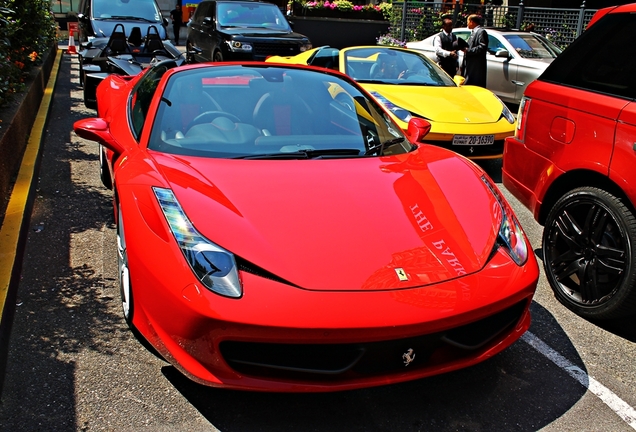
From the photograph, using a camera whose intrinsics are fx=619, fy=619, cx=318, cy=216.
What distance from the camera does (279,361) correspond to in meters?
2.47

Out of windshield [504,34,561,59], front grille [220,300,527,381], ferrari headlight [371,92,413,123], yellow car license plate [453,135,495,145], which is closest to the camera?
front grille [220,300,527,381]

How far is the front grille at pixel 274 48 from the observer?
1231 centimetres

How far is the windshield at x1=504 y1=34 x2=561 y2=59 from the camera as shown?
35.7 feet

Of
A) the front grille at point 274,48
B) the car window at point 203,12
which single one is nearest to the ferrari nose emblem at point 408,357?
the front grille at point 274,48

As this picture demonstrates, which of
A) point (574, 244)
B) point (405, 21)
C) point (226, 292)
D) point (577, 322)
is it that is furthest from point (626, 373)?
point (405, 21)

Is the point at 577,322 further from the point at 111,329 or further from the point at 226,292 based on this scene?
the point at 111,329

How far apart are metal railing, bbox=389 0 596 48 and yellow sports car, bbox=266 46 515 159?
7.56 meters

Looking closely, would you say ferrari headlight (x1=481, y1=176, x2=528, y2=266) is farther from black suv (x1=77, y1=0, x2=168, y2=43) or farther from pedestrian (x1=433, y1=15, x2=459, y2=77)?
black suv (x1=77, y1=0, x2=168, y2=43)

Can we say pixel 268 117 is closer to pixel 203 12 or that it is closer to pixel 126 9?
pixel 126 9

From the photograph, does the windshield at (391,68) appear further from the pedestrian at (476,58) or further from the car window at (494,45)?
the car window at (494,45)

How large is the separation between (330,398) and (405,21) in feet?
59.5

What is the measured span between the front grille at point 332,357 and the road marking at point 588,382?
896 mm

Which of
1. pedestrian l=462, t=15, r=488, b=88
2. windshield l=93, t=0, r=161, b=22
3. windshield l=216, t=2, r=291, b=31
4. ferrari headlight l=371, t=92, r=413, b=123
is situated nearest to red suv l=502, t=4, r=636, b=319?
ferrari headlight l=371, t=92, r=413, b=123

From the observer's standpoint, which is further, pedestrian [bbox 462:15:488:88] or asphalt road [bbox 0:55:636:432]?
pedestrian [bbox 462:15:488:88]
